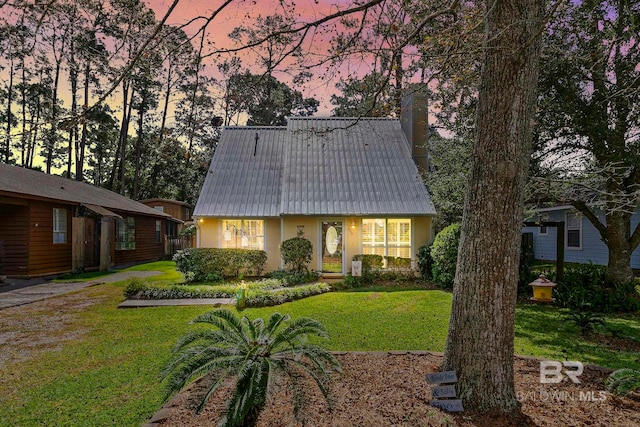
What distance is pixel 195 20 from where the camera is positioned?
154 inches

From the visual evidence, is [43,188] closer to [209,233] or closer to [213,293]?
[209,233]

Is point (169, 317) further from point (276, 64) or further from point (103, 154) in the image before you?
point (103, 154)

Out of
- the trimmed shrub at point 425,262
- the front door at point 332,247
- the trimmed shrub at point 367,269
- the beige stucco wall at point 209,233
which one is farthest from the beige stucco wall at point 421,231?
the beige stucco wall at point 209,233

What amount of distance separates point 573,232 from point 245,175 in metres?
15.7

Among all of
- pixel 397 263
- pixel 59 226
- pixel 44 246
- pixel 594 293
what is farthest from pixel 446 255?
pixel 59 226

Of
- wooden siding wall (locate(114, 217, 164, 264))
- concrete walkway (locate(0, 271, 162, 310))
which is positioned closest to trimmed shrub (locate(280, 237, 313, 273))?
concrete walkway (locate(0, 271, 162, 310))

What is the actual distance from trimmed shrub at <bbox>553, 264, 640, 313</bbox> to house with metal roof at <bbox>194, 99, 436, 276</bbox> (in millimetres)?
4531

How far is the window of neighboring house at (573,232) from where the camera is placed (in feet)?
54.7

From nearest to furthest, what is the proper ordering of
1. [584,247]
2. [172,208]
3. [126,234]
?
1. [584,247]
2. [126,234]
3. [172,208]

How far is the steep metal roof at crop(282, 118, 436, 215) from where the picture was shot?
12.9 meters

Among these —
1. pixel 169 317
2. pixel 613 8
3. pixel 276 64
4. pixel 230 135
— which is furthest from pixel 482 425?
pixel 230 135

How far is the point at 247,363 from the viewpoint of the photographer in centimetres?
287

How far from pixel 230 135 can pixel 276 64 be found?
12.8 metres

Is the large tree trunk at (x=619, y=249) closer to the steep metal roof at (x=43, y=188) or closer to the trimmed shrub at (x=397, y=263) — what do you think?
the trimmed shrub at (x=397, y=263)
